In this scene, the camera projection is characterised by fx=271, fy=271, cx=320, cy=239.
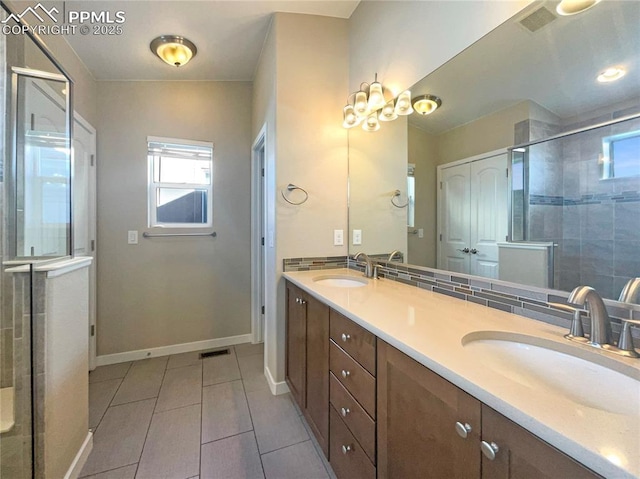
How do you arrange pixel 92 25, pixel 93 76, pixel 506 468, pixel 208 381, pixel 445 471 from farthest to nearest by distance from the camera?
pixel 93 76
pixel 208 381
pixel 92 25
pixel 445 471
pixel 506 468

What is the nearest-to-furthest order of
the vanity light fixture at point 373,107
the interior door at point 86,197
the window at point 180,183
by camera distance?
1. the vanity light fixture at point 373,107
2. the interior door at point 86,197
3. the window at point 180,183

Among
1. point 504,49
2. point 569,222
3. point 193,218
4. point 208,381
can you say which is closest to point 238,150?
point 193,218

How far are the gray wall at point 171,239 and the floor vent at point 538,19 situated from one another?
94.9 inches

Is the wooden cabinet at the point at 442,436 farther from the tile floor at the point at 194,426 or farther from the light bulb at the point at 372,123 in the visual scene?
the light bulb at the point at 372,123

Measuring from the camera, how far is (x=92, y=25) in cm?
188

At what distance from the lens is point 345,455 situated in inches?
45.5

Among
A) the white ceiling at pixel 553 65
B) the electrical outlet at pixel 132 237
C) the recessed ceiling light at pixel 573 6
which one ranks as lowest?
the electrical outlet at pixel 132 237

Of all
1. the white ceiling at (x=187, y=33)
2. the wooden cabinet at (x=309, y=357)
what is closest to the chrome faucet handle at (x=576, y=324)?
the wooden cabinet at (x=309, y=357)

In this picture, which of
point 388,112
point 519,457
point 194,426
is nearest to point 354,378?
point 519,457

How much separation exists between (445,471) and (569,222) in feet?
2.86

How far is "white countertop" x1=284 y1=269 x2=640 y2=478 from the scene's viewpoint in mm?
415

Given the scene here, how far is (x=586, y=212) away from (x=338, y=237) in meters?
1.47

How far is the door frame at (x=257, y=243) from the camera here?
9.30 feet

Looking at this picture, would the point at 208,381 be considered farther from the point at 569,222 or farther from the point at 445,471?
the point at 569,222
